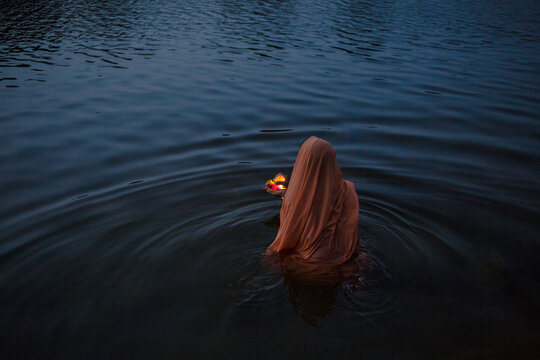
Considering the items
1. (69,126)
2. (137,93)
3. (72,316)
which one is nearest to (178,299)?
(72,316)

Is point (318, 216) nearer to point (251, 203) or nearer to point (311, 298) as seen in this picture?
point (311, 298)

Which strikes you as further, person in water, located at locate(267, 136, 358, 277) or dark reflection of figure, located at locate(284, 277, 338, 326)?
dark reflection of figure, located at locate(284, 277, 338, 326)

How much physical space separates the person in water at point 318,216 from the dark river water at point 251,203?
301 millimetres

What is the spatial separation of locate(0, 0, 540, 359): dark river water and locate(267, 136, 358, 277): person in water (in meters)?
0.30

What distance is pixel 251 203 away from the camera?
6.60 m

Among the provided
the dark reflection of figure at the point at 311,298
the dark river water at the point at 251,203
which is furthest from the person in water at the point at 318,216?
the dark river water at the point at 251,203

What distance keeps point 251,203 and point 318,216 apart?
2327 millimetres

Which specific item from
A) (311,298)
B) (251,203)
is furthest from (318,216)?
(251,203)

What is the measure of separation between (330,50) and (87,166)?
39.4 feet

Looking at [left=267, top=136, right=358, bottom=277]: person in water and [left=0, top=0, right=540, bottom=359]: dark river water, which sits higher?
[left=267, top=136, right=358, bottom=277]: person in water

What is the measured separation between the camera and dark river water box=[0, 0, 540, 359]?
4.24 m

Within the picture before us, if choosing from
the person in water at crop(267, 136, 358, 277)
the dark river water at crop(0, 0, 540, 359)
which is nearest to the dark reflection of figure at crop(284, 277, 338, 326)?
the dark river water at crop(0, 0, 540, 359)

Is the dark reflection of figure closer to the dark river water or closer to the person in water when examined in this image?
the dark river water

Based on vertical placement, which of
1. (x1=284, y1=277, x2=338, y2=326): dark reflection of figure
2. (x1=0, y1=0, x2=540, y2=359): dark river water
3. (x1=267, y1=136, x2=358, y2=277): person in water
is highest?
(x1=267, y1=136, x2=358, y2=277): person in water
